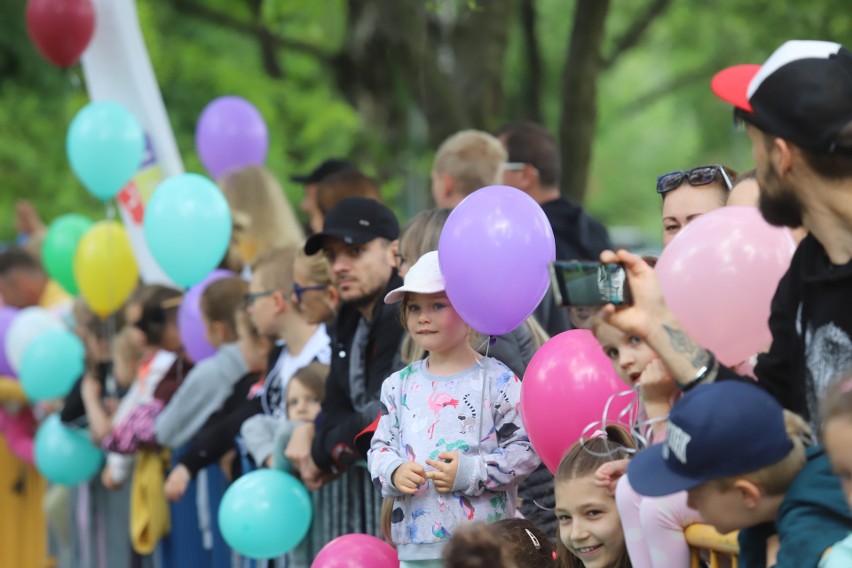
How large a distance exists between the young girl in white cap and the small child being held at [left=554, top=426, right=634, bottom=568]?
0.45 meters

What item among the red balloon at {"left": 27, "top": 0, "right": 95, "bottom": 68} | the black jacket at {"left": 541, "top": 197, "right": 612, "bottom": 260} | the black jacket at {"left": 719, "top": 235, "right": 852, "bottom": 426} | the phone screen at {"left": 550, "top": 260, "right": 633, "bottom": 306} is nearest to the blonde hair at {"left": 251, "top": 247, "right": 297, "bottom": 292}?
the black jacket at {"left": 541, "top": 197, "right": 612, "bottom": 260}

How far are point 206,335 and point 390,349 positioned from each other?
101 inches

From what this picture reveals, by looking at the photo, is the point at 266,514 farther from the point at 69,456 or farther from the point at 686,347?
the point at 69,456

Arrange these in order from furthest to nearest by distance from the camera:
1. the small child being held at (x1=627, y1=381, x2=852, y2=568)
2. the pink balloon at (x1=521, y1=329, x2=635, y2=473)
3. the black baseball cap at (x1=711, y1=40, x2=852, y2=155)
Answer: the pink balloon at (x1=521, y1=329, x2=635, y2=473)
the black baseball cap at (x1=711, y1=40, x2=852, y2=155)
the small child being held at (x1=627, y1=381, x2=852, y2=568)

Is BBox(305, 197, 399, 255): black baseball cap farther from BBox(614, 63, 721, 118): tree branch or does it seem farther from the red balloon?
BBox(614, 63, 721, 118): tree branch

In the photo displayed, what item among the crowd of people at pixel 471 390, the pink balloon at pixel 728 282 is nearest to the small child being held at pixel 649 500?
the crowd of people at pixel 471 390

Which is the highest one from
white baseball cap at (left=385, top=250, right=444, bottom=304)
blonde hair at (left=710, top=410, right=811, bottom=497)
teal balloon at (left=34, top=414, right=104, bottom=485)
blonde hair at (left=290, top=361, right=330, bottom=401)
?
white baseball cap at (left=385, top=250, right=444, bottom=304)

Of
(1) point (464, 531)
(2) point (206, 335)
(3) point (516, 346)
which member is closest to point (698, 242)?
(1) point (464, 531)

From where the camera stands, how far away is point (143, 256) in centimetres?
1063

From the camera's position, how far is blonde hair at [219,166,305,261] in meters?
9.01

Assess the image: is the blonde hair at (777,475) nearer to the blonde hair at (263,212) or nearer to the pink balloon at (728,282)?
the pink balloon at (728,282)

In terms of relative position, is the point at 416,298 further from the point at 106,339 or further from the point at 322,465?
the point at 106,339

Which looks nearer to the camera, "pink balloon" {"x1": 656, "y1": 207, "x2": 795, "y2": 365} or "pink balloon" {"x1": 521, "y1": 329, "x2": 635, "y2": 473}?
"pink balloon" {"x1": 656, "y1": 207, "x2": 795, "y2": 365}

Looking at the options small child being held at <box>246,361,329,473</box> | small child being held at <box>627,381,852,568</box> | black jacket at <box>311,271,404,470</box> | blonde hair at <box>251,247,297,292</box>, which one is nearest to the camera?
small child being held at <box>627,381,852,568</box>
